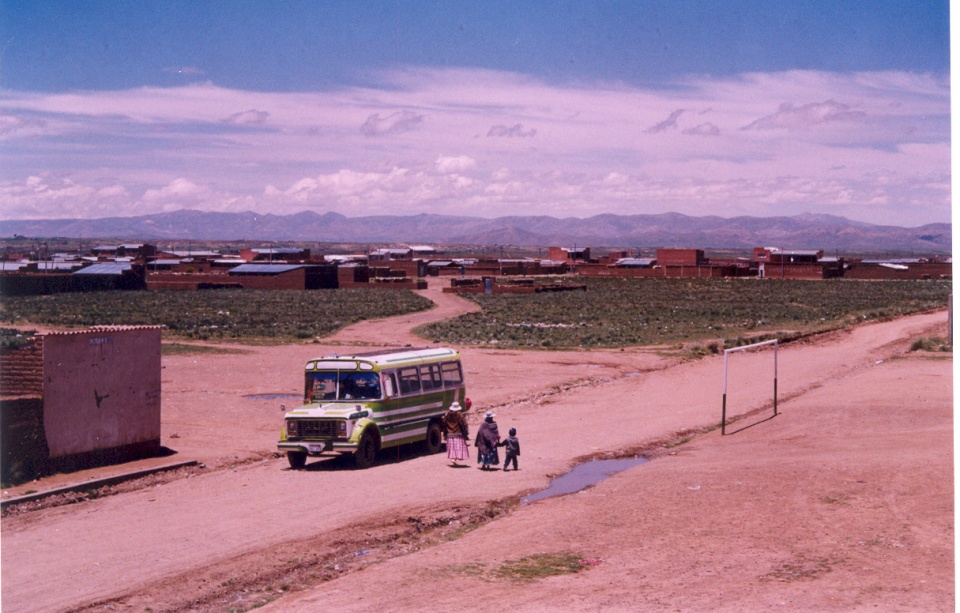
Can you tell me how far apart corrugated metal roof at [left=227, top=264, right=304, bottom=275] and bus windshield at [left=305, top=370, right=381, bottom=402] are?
3607 inches

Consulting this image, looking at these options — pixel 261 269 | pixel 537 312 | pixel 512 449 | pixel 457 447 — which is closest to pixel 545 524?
pixel 512 449

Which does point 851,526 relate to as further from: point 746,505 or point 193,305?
point 193,305

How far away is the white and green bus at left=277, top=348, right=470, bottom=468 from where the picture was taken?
1961 cm

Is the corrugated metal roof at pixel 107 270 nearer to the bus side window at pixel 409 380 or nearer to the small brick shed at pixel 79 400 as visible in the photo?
the small brick shed at pixel 79 400

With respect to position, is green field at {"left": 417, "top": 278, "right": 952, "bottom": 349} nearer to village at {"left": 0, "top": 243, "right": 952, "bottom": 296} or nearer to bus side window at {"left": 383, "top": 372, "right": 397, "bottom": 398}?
village at {"left": 0, "top": 243, "right": 952, "bottom": 296}

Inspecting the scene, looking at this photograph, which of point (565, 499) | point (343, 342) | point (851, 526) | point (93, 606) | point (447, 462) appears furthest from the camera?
point (343, 342)

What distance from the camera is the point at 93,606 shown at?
458 inches

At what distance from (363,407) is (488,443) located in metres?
2.49

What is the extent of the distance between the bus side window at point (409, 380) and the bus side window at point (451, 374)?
3.22 ft

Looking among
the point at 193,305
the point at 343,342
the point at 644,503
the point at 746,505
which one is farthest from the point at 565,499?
the point at 193,305

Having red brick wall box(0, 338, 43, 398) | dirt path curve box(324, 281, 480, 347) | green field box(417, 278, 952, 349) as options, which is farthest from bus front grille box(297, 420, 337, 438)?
green field box(417, 278, 952, 349)

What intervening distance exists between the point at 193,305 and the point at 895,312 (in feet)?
168

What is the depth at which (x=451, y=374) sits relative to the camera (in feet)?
73.5

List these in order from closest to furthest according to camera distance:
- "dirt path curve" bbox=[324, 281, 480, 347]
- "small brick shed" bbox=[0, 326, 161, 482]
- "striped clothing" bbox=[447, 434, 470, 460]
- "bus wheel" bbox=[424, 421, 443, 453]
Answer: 1. "small brick shed" bbox=[0, 326, 161, 482]
2. "striped clothing" bbox=[447, 434, 470, 460]
3. "bus wheel" bbox=[424, 421, 443, 453]
4. "dirt path curve" bbox=[324, 281, 480, 347]
